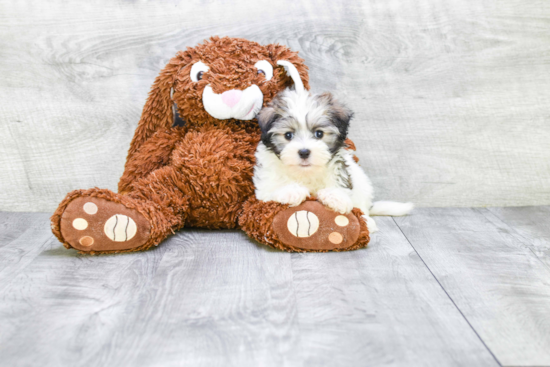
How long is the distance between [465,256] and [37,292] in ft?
4.68

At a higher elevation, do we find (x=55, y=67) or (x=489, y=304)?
(x=55, y=67)

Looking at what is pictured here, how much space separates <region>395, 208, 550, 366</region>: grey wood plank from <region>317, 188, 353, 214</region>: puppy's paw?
0.33 meters

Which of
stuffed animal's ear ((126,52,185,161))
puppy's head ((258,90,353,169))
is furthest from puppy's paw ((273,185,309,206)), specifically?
stuffed animal's ear ((126,52,185,161))

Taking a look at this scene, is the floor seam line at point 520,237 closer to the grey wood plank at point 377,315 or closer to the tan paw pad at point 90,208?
the grey wood plank at point 377,315

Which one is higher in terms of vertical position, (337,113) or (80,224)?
(337,113)

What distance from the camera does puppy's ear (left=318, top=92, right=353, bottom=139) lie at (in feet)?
5.25

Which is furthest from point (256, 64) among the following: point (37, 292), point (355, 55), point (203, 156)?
point (37, 292)

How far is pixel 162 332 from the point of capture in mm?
1135

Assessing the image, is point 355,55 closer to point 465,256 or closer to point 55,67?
point 465,256

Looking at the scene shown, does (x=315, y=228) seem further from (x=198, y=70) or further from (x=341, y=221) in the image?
(x=198, y=70)

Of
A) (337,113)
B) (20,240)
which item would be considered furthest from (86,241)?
(337,113)

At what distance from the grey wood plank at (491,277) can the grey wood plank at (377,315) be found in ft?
0.16

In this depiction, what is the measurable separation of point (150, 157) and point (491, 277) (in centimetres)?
135

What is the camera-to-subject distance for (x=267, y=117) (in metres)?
1.62
